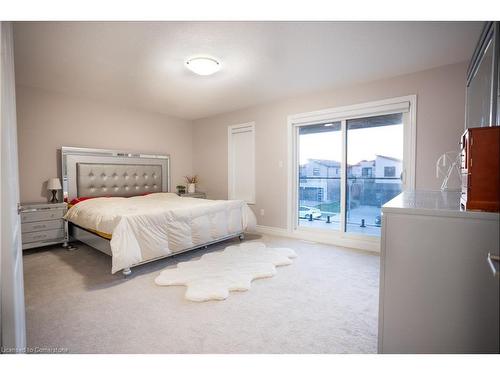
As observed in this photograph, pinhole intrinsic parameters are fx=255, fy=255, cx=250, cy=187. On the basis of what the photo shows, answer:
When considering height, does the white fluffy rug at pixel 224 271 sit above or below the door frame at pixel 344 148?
below

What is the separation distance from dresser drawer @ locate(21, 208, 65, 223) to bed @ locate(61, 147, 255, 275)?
0.18 metres

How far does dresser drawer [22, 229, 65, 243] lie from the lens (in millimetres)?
3268

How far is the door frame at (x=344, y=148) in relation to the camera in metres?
3.17

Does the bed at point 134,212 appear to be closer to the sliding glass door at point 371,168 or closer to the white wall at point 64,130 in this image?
the white wall at point 64,130

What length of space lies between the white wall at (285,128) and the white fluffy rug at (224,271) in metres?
1.23

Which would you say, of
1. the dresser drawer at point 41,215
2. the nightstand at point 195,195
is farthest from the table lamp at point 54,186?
the nightstand at point 195,195

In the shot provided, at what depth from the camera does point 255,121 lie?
4598mm

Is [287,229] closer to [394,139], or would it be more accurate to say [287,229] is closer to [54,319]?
[394,139]

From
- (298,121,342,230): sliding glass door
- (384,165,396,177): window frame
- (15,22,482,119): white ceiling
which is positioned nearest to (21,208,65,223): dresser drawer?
(15,22,482,119): white ceiling

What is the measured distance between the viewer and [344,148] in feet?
12.5

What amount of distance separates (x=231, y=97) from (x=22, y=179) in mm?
3208

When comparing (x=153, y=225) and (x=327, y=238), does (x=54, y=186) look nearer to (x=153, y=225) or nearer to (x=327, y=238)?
(x=153, y=225)

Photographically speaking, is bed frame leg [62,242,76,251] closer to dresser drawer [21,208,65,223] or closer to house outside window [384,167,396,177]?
dresser drawer [21,208,65,223]

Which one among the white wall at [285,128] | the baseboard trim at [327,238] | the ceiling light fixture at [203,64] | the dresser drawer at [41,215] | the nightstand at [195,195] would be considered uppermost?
the ceiling light fixture at [203,64]
